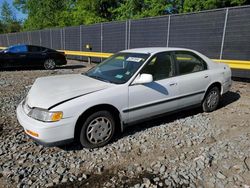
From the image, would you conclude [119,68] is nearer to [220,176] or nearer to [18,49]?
[220,176]

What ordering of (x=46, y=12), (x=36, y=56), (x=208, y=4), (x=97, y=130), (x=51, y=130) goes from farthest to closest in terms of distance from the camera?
(x=46, y=12), (x=208, y=4), (x=36, y=56), (x=97, y=130), (x=51, y=130)

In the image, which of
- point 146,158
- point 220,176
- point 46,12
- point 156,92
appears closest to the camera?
point 220,176

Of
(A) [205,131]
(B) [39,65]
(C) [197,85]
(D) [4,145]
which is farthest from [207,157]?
(B) [39,65]

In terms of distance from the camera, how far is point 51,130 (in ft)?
10.5

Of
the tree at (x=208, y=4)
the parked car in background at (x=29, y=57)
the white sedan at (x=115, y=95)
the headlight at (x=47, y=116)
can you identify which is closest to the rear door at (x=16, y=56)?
the parked car in background at (x=29, y=57)

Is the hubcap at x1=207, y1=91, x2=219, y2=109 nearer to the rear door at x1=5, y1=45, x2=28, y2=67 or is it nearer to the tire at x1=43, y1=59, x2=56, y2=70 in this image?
the tire at x1=43, y1=59, x2=56, y2=70

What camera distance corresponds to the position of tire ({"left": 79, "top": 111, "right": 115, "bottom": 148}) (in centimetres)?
356

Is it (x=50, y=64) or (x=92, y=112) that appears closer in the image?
(x=92, y=112)

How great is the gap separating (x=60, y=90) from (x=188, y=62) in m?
2.66

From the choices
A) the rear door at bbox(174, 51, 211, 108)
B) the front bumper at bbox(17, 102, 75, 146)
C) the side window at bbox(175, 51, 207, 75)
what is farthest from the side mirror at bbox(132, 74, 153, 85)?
the front bumper at bbox(17, 102, 75, 146)

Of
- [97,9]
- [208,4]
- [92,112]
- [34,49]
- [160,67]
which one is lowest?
[92,112]

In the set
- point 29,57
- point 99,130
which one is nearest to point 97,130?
point 99,130

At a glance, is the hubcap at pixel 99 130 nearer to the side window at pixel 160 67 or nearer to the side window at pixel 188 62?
the side window at pixel 160 67

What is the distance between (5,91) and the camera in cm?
742
